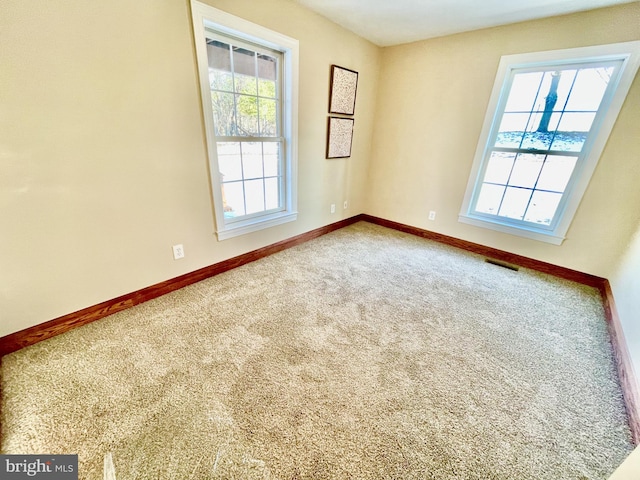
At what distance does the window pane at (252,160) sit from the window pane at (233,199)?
0.48 feet

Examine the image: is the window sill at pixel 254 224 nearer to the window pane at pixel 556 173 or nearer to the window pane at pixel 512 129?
the window pane at pixel 512 129

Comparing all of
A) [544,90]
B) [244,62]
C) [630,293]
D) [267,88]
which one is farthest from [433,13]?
[630,293]

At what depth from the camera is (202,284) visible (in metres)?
2.24

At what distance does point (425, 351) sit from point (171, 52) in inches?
101

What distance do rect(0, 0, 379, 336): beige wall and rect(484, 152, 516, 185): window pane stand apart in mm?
2440

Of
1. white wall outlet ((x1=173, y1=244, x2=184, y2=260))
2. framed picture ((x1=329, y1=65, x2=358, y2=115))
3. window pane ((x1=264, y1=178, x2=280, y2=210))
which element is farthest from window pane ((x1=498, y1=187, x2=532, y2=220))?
white wall outlet ((x1=173, y1=244, x2=184, y2=260))

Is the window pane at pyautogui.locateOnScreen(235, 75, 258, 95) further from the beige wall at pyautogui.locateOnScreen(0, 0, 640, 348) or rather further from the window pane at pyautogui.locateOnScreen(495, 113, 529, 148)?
the window pane at pyautogui.locateOnScreen(495, 113, 529, 148)

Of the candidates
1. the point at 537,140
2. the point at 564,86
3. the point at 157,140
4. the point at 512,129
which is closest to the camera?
the point at 157,140

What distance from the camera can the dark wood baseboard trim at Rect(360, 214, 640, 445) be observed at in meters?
1.29

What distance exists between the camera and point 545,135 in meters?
2.49

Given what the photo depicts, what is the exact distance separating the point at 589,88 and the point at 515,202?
1.09 m

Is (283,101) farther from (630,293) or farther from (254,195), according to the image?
(630,293)

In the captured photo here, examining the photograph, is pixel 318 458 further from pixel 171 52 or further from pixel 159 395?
pixel 171 52

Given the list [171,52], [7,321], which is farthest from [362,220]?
[7,321]
